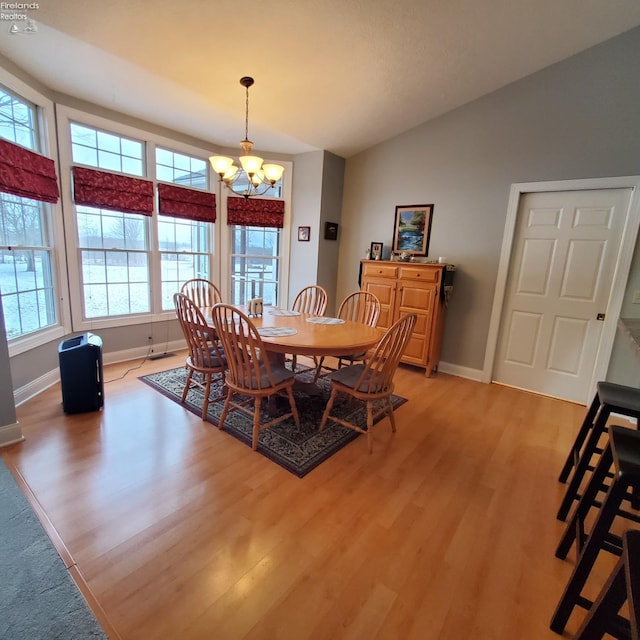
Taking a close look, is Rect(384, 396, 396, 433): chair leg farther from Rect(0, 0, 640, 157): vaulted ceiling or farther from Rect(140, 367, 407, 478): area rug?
Rect(0, 0, 640, 157): vaulted ceiling

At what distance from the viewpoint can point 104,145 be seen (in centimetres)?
340

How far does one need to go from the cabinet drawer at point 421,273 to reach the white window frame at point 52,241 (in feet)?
11.1

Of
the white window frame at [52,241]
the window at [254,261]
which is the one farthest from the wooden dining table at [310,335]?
the window at [254,261]

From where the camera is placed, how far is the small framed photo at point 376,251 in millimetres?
4191

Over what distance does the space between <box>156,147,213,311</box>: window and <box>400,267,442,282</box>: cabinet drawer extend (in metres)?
2.54

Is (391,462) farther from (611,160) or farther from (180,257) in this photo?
(180,257)

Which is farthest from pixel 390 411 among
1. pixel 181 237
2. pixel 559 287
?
pixel 181 237

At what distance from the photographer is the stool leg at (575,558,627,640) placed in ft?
2.73

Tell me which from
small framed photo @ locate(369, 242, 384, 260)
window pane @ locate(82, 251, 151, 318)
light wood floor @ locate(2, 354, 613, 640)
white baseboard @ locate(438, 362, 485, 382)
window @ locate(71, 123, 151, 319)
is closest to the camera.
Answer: light wood floor @ locate(2, 354, 613, 640)

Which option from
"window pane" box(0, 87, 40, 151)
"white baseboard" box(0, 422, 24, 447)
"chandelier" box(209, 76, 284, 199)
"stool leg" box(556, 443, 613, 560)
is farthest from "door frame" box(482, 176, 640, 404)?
"window pane" box(0, 87, 40, 151)

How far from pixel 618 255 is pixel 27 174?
4.94 meters

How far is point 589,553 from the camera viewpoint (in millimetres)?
1119

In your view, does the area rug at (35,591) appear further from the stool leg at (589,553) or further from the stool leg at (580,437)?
the stool leg at (580,437)

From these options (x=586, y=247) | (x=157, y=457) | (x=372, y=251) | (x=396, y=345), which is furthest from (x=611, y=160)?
(x=157, y=457)
